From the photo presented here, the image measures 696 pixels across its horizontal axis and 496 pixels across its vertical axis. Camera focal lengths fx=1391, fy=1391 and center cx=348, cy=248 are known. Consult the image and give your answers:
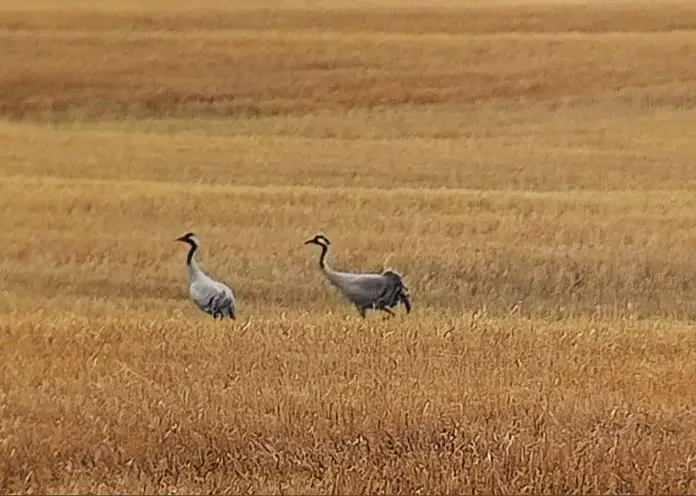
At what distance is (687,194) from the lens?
1950cm

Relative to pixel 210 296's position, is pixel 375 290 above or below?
above

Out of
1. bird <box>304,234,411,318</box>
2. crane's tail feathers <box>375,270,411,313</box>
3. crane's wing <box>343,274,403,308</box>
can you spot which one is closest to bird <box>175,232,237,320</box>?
bird <box>304,234,411,318</box>

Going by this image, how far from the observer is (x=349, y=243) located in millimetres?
15805

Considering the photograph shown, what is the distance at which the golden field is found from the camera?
6703 millimetres

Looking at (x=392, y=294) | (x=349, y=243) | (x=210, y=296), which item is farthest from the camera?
(x=349, y=243)

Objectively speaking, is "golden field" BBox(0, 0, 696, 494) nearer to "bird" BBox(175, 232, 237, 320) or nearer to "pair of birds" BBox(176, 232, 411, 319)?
"pair of birds" BBox(176, 232, 411, 319)

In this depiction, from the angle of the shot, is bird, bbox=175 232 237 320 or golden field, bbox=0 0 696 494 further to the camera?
bird, bbox=175 232 237 320

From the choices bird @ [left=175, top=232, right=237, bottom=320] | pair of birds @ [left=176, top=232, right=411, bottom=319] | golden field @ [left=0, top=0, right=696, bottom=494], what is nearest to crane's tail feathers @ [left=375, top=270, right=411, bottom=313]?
pair of birds @ [left=176, top=232, right=411, bottom=319]

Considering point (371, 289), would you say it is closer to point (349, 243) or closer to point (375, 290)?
point (375, 290)

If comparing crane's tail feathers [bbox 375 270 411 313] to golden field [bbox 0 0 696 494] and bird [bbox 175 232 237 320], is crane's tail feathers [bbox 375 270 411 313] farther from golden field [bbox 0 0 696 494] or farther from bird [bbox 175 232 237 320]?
bird [bbox 175 232 237 320]

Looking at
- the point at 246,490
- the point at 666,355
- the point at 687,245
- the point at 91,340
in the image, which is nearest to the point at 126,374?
the point at 91,340

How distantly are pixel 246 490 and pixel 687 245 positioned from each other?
10466mm

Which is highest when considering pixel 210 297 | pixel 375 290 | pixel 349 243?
pixel 375 290

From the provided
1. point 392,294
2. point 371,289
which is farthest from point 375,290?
point 392,294
